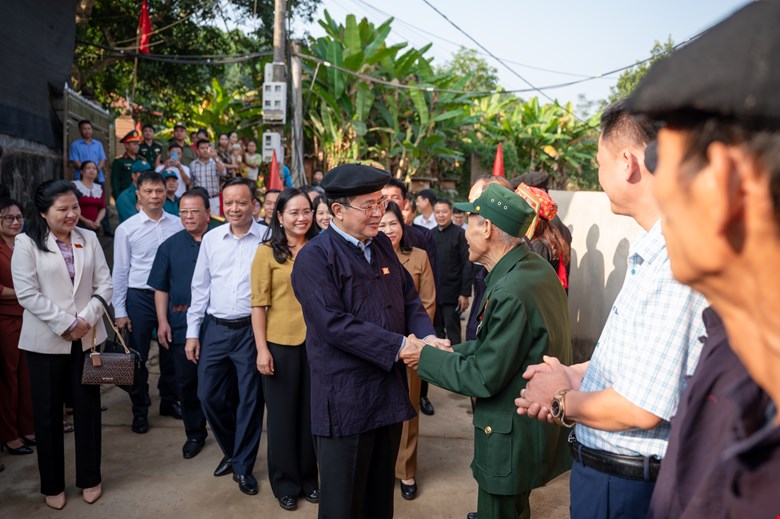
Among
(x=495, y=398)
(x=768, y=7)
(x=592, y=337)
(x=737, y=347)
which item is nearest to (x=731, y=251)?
(x=737, y=347)

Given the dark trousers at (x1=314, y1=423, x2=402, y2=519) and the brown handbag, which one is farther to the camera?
the brown handbag

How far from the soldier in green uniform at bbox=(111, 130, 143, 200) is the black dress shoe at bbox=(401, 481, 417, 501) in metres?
7.35

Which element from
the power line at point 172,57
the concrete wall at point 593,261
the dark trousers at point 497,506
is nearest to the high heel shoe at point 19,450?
the dark trousers at point 497,506

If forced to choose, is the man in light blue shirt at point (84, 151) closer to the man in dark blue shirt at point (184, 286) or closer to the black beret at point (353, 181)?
the man in dark blue shirt at point (184, 286)

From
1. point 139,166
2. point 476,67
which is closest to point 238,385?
point 139,166

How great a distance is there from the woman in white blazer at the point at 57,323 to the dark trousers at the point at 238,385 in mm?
698

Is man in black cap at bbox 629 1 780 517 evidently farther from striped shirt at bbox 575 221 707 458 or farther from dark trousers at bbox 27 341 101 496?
dark trousers at bbox 27 341 101 496

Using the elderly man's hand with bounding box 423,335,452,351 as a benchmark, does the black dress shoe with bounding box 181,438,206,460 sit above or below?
below

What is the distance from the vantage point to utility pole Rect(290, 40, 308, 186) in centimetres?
1232

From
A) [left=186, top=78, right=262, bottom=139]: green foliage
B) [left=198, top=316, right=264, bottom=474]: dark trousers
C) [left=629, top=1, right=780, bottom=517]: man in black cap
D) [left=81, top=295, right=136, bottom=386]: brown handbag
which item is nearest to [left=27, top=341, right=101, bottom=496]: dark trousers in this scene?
[left=81, top=295, right=136, bottom=386]: brown handbag

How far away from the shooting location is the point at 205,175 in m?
10.4

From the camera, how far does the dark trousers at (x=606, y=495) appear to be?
1.77m

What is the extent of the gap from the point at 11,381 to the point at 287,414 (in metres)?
2.27

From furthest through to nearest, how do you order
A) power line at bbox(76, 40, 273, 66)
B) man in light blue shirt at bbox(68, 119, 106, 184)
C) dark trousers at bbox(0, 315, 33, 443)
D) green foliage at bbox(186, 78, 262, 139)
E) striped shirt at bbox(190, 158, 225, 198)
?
green foliage at bbox(186, 78, 262, 139) < power line at bbox(76, 40, 273, 66) < striped shirt at bbox(190, 158, 225, 198) < man in light blue shirt at bbox(68, 119, 106, 184) < dark trousers at bbox(0, 315, 33, 443)
